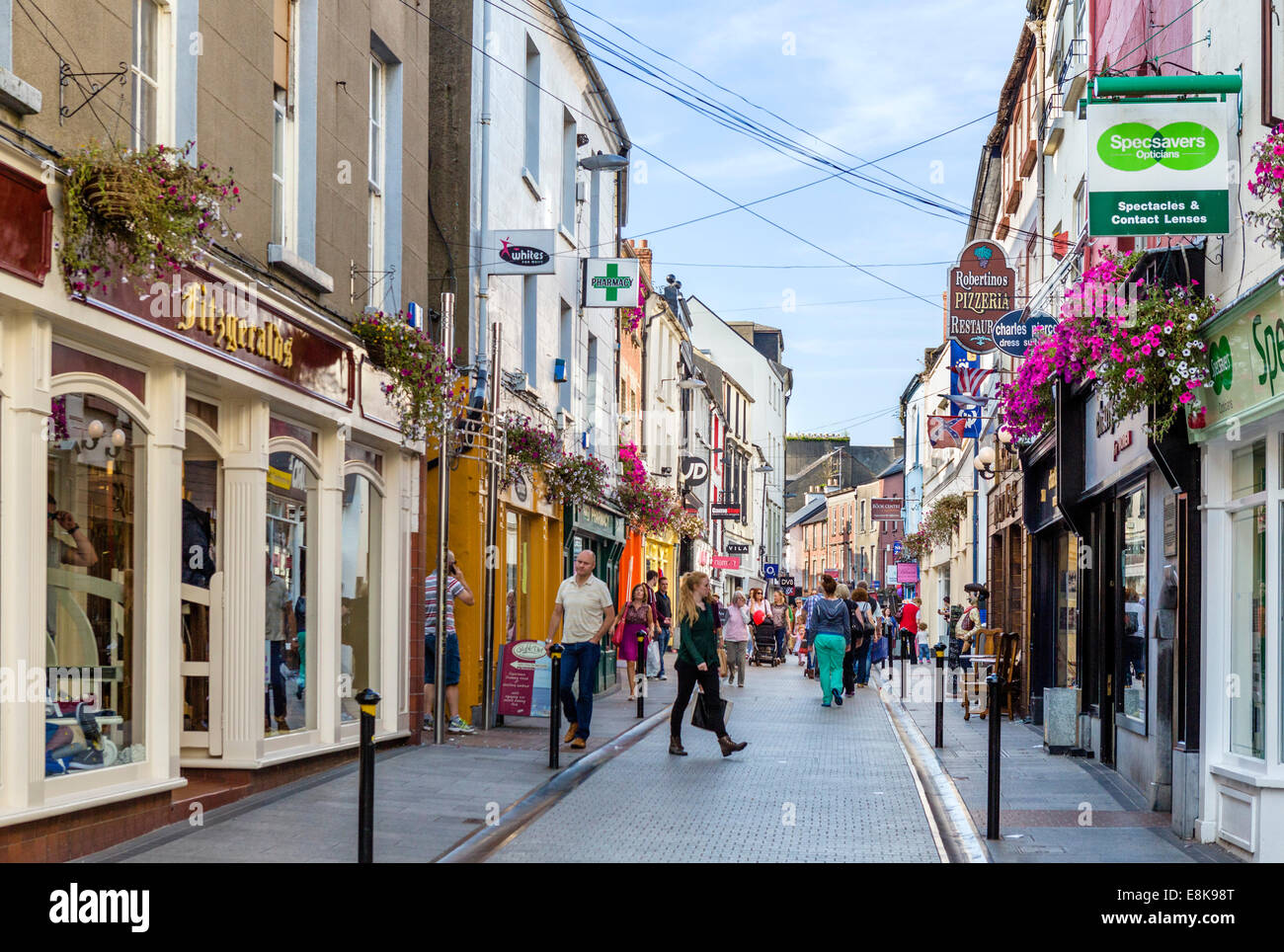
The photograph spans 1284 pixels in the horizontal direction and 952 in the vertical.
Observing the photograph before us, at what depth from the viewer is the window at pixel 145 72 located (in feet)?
30.0

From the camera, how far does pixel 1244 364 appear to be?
9.06 metres

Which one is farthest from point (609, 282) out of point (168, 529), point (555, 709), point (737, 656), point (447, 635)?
point (168, 529)

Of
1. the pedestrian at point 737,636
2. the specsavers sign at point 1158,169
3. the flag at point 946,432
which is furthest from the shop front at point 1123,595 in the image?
the flag at point 946,432

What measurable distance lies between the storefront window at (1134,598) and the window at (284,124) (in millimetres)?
7467

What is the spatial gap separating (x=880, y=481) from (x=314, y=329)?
7117 cm

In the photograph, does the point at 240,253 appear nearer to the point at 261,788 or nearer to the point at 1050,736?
the point at 261,788

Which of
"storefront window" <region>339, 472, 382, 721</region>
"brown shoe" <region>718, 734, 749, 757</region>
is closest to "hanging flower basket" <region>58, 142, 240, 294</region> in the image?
"storefront window" <region>339, 472, 382, 721</region>

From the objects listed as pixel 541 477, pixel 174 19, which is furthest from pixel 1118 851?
pixel 541 477

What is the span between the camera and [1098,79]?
34.4ft

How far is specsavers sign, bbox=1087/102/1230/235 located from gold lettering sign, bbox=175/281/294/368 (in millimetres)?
5855

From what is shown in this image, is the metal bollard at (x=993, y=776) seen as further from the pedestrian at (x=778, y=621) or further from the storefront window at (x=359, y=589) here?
the pedestrian at (x=778, y=621)

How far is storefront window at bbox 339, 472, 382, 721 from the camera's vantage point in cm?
1334

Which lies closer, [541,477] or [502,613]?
[502,613]

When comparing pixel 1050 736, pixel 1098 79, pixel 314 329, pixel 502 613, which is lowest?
pixel 1050 736
